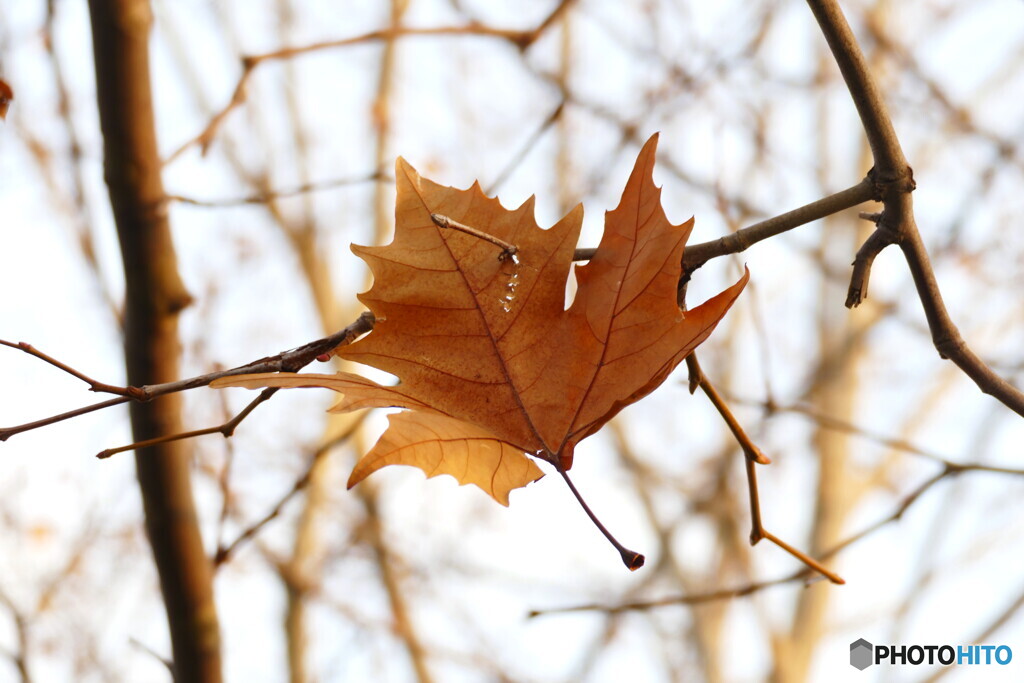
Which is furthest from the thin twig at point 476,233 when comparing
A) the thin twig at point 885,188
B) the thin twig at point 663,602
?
the thin twig at point 663,602

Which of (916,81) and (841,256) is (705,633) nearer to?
(841,256)

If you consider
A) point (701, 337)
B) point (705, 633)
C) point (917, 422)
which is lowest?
point (701, 337)

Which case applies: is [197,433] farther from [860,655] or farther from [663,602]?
[860,655]

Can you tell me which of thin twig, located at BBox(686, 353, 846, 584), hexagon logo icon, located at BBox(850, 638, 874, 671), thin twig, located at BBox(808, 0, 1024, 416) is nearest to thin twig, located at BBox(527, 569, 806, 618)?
thin twig, located at BBox(686, 353, 846, 584)

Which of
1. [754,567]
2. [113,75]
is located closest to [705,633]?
[754,567]

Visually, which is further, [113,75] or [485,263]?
[113,75]

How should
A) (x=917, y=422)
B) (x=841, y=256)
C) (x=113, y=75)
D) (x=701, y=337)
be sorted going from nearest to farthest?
(x=701, y=337) → (x=113, y=75) → (x=841, y=256) → (x=917, y=422)

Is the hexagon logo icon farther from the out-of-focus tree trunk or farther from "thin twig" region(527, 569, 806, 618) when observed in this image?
the out-of-focus tree trunk
